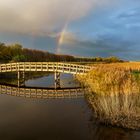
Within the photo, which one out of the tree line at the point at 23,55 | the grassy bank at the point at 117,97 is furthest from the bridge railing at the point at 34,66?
the tree line at the point at 23,55

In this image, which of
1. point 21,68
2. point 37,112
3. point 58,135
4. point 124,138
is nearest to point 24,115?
point 37,112

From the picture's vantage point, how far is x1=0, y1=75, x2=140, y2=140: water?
19406mm

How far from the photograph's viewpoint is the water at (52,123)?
19406 millimetres

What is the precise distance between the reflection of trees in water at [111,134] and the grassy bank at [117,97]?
0.42 m

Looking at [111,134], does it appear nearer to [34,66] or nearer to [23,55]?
[34,66]

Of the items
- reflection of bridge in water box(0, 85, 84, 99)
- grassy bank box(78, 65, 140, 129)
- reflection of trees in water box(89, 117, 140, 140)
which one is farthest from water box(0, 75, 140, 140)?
reflection of bridge in water box(0, 85, 84, 99)

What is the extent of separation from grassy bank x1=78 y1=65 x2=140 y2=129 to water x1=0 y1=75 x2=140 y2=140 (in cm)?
69

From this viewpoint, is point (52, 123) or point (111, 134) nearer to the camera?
A: point (111, 134)

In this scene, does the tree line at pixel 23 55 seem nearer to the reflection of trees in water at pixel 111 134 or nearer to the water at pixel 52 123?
the water at pixel 52 123

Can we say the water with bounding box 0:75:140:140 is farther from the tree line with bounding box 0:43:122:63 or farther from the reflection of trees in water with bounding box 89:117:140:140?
the tree line with bounding box 0:43:122:63

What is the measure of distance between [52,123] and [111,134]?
4.71m

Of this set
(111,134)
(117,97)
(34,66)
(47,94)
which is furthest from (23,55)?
(111,134)

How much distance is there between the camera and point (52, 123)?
73.2 feet

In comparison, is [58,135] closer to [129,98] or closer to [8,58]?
[129,98]
